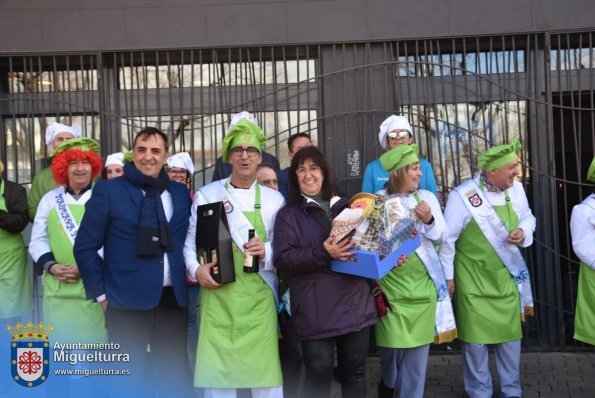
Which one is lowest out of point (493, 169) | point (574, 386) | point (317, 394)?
point (574, 386)

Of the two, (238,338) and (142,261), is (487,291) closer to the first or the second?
(238,338)

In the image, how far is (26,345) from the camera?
13.4 ft

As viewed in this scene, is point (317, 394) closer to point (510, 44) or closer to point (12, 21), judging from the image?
point (510, 44)

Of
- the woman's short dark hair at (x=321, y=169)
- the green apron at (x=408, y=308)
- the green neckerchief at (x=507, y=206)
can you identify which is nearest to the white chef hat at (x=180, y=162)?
the woman's short dark hair at (x=321, y=169)

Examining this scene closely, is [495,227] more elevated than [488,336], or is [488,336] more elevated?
[495,227]

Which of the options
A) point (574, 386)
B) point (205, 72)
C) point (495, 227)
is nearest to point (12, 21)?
point (205, 72)

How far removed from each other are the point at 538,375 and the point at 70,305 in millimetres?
3809

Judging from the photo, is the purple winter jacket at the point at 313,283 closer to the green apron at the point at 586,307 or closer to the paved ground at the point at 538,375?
the paved ground at the point at 538,375

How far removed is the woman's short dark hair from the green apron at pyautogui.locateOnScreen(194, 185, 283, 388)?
0.48 meters

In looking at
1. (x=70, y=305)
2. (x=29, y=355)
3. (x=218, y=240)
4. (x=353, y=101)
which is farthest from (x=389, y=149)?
(x=29, y=355)

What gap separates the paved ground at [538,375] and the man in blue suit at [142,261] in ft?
6.33

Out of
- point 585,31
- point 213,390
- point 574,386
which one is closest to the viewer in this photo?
point 213,390

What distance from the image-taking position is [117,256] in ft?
13.0

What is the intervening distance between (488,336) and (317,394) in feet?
4.99
